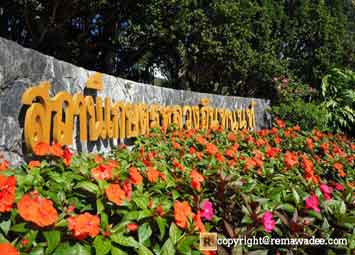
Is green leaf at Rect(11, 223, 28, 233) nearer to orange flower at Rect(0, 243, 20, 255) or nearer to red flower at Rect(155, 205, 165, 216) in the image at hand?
orange flower at Rect(0, 243, 20, 255)

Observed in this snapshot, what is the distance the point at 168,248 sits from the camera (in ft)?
4.89

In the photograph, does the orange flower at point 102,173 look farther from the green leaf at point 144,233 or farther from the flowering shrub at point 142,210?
the green leaf at point 144,233

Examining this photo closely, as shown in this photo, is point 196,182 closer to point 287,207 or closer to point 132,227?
point 287,207

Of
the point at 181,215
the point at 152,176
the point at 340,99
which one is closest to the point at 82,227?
the point at 181,215

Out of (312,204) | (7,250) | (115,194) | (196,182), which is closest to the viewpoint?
(7,250)

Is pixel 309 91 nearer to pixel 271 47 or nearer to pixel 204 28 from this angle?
pixel 271 47

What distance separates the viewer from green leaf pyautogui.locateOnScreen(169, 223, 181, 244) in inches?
60.6

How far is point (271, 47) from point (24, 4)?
31.4 feet

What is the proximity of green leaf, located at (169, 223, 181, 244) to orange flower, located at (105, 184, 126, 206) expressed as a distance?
23 centimetres

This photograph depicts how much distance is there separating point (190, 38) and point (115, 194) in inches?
474

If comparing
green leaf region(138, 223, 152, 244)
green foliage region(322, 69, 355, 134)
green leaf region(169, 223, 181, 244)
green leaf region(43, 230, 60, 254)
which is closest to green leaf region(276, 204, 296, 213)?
green leaf region(169, 223, 181, 244)

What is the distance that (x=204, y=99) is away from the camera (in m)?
8.10

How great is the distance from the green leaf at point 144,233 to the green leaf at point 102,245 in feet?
0.47

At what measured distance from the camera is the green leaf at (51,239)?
1.27m
